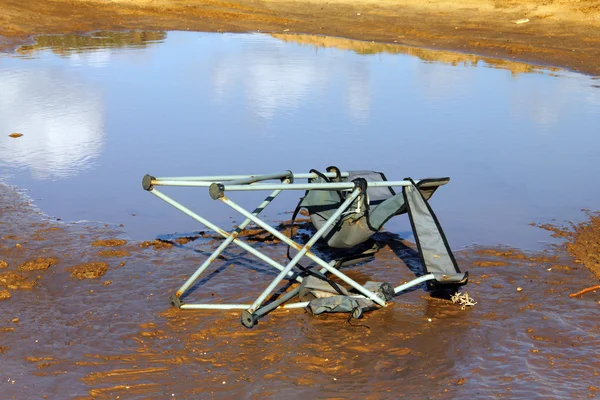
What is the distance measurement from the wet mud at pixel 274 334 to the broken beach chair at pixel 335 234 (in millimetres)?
130

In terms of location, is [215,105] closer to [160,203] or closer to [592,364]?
[160,203]

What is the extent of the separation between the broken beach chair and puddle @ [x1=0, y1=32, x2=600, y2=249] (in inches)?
49.9

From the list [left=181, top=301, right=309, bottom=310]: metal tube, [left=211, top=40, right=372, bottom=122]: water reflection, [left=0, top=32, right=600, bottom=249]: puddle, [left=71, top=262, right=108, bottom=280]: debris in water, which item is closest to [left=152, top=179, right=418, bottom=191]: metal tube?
[left=181, top=301, right=309, bottom=310]: metal tube

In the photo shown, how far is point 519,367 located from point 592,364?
0.47 meters

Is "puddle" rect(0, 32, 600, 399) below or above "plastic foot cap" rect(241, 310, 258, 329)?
below

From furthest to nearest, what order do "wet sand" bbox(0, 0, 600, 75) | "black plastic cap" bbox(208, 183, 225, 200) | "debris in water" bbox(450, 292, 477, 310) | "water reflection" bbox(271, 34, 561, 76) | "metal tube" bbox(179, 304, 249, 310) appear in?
1. "wet sand" bbox(0, 0, 600, 75)
2. "water reflection" bbox(271, 34, 561, 76)
3. "debris in water" bbox(450, 292, 477, 310)
4. "metal tube" bbox(179, 304, 249, 310)
5. "black plastic cap" bbox(208, 183, 225, 200)

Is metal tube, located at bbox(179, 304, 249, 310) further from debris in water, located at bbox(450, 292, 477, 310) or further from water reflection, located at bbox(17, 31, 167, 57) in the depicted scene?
water reflection, located at bbox(17, 31, 167, 57)

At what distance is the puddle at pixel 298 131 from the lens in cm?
820

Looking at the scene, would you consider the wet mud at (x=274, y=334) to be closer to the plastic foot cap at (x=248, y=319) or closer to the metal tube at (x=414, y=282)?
the plastic foot cap at (x=248, y=319)

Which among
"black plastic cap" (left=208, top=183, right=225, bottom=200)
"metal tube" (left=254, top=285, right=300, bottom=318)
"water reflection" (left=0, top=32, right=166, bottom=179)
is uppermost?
"black plastic cap" (left=208, top=183, right=225, bottom=200)

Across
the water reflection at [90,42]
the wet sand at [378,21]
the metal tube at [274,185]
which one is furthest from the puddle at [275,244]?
the water reflection at [90,42]

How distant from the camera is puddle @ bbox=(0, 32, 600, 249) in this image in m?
8.20

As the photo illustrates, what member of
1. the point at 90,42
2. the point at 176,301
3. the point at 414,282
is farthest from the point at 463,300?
the point at 90,42

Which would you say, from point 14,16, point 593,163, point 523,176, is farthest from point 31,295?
point 14,16
